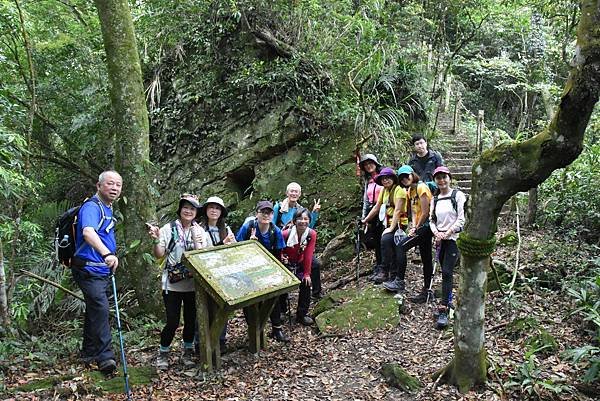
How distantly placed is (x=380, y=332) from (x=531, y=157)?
3.15 m

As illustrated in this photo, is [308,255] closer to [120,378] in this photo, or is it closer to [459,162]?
[120,378]

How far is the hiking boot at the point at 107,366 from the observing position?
14.6 feet

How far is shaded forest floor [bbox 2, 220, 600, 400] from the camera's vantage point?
4.03 meters

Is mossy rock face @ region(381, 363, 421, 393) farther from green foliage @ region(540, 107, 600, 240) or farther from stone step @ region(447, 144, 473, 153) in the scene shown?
stone step @ region(447, 144, 473, 153)

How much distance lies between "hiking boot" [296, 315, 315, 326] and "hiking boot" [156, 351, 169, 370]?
6.46 ft

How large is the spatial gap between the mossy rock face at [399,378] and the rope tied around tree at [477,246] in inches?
57.3

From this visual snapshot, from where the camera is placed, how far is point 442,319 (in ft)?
18.2

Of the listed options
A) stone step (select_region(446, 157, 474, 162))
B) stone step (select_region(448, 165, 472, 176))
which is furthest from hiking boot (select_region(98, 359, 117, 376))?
stone step (select_region(446, 157, 474, 162))

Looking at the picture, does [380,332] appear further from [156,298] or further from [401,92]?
[401,92]

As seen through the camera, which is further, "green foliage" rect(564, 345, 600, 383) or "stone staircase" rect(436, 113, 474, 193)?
"stone staircase" rect(436, 113, 474, 193)

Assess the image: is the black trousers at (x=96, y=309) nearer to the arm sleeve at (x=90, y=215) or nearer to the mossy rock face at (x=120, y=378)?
the mossy rock face at (x=120, y=378)

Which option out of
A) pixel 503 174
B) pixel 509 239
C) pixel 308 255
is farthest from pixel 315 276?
pixel 503 174

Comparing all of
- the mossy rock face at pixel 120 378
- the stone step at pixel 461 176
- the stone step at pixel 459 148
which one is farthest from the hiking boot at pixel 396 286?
the stone step at pixel 459 148

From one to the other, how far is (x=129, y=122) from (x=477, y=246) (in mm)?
4494
